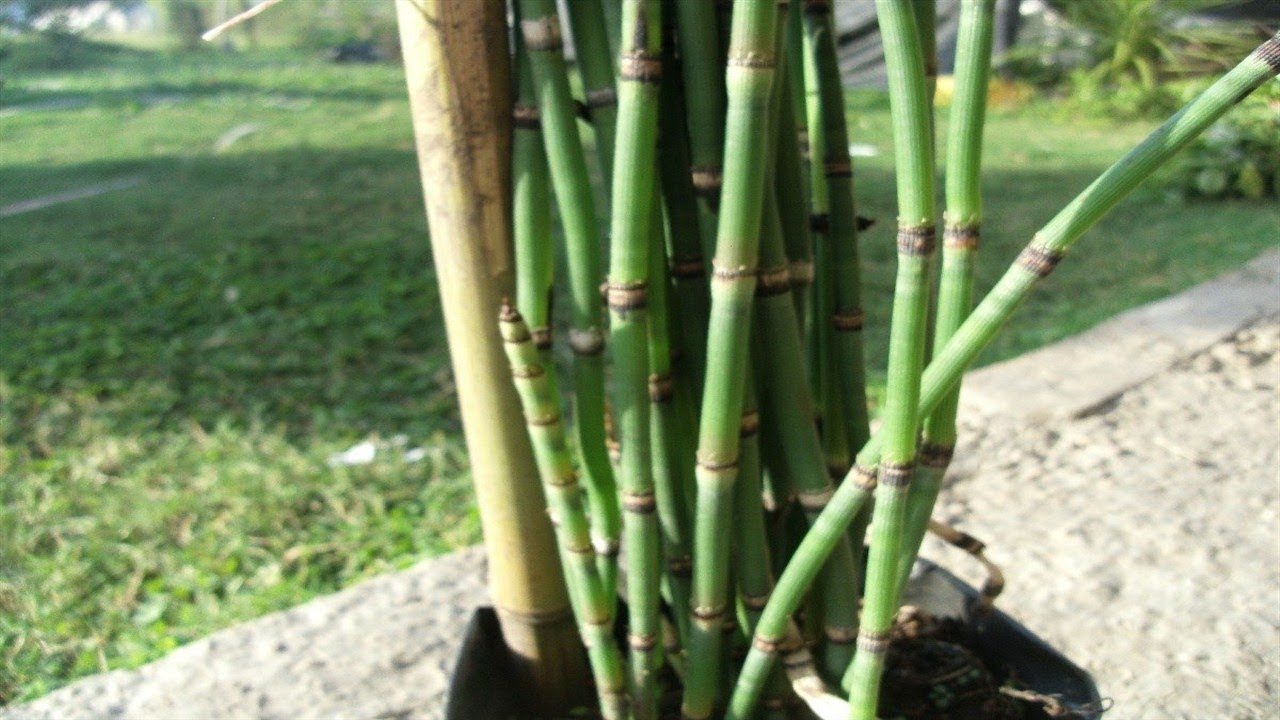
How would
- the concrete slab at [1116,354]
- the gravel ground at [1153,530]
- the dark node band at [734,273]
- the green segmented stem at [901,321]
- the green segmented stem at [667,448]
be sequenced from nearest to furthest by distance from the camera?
the green segmented stem at [901,321]
the dark node band at [734,273]
the green segmented stem at [667,448]
the gravel ground at [1153,530]
the concrete slab at [1116,354]

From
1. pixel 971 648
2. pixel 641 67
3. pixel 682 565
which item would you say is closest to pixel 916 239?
pixel 641 67

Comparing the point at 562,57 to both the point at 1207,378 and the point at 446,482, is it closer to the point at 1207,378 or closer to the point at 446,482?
the point at 446,482

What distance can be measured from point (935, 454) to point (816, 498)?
132 millimetres

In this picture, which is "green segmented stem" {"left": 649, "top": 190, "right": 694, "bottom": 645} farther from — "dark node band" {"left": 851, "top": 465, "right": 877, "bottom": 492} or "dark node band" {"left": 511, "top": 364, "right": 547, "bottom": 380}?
"dark node band" {"left": 851, "top": 465, "right": 877, "bottom": 492}

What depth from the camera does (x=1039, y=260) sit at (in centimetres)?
84

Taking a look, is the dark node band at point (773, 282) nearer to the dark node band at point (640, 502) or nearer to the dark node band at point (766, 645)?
the dark node band at point (640, 502)

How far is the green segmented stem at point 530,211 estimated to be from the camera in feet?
3.47

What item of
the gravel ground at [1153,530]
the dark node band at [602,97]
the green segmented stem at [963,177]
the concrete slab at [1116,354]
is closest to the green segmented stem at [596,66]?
the dark node band at [602,97]

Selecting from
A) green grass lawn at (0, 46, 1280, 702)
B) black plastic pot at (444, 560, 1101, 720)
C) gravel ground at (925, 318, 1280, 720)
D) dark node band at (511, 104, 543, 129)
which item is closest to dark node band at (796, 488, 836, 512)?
black plastic pot at (444, 560, 1101, 720)

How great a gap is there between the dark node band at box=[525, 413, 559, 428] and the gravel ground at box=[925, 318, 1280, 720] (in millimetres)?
945

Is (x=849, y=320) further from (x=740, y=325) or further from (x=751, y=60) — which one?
(x=751, y=60)

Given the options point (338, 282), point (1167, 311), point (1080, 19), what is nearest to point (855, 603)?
point (1167, 311)

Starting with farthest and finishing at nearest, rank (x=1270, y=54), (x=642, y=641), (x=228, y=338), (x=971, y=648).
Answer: (x=228, y=338) → (x=971, y=648) → (x=642, y=641) → (x=1270, y=54)

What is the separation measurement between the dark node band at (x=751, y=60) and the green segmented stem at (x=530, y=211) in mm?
243
